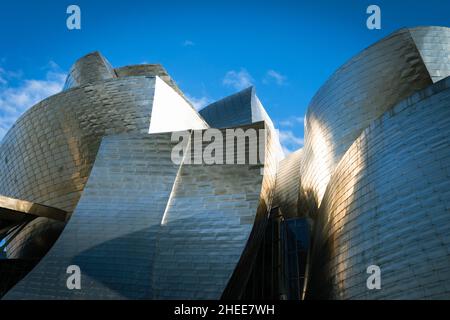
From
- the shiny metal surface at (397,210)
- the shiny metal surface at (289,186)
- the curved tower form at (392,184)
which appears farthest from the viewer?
the shiny metal surface at (289,186)

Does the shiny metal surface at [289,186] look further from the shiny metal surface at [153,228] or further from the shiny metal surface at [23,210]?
the shiny metal surface at [23,210]

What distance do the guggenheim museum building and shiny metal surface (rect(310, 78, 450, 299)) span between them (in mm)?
21

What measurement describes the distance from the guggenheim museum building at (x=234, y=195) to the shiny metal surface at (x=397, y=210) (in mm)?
21

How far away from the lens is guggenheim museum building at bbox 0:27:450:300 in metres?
6.68

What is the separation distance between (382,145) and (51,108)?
9171 mm

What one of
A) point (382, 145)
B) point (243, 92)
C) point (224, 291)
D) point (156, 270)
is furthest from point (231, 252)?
point (243, 92)

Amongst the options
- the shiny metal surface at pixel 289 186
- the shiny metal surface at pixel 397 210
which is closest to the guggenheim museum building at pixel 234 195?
the shiny metal surface at pixel 397 210

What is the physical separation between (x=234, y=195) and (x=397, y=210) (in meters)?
3.25

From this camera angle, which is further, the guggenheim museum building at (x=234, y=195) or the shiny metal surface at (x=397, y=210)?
the guggenheim museum building at (x=234, y=195)

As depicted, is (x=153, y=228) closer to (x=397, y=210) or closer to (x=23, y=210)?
(x=23, y=210)

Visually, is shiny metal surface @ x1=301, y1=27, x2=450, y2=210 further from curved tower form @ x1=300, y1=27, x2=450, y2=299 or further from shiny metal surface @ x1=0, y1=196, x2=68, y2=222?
shiny metal surface @ x1=0, y1=196, x2=68, y2=222

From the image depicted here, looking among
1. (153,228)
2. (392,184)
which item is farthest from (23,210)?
(392,184)

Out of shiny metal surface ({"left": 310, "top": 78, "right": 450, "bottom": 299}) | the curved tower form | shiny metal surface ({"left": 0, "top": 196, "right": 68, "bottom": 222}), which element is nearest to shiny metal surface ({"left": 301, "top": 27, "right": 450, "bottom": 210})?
the curved tower form

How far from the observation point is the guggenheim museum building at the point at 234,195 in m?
6.68
